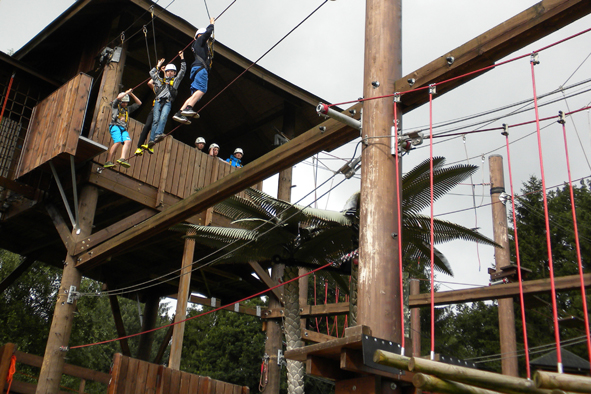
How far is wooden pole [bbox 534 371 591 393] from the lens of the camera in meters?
3.25

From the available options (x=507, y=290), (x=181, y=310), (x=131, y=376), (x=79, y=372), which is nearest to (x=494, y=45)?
(x=507, y=290)

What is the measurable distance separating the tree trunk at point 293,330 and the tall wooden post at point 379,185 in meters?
4.80

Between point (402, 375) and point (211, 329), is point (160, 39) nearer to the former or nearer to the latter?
point (402, 375)

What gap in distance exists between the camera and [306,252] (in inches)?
416

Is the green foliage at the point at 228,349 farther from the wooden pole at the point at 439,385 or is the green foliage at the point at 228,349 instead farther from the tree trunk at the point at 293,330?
the wooden pole at the point at 439,385

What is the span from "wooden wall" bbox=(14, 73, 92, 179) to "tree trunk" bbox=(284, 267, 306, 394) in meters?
4.60

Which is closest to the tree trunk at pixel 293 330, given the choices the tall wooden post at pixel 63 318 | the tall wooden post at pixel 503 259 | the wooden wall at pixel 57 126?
the tall wooden post at pixel 63 318

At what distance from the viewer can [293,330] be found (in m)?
10.1

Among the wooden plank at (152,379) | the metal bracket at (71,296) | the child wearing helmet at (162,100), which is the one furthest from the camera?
the metal bracket at (71,296)

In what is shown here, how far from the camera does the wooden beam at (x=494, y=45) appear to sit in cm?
491

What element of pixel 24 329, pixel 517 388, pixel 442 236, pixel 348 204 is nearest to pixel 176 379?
pixel 348 204

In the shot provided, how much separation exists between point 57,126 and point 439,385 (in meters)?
9.84

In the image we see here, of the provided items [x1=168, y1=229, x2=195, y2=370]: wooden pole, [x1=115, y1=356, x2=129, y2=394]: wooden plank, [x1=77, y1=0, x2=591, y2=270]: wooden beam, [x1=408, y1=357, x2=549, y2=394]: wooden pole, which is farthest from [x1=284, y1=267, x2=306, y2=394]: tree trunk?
[x1=408, y1=357, x2=549, y2=394]: wooden pole

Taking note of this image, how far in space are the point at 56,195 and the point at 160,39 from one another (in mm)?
4628
